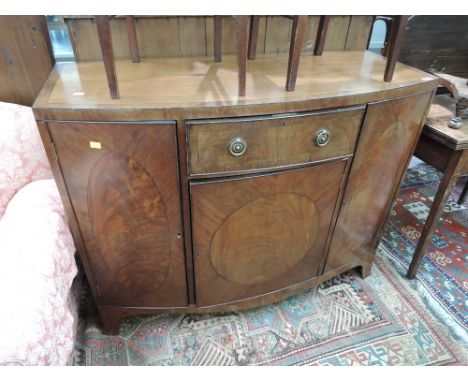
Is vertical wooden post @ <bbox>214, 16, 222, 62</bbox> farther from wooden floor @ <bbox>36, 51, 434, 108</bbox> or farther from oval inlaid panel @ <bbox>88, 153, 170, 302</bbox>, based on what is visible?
oval inlaid panel @ <bbox>88, 153, 170, 302</bbox>

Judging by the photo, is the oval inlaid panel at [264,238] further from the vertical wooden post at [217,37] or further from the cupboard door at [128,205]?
the vertical wooden post at [217,37]

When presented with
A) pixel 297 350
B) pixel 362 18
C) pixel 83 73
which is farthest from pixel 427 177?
pixel 83 73

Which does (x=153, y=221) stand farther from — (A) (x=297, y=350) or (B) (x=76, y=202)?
(A) (x=297, y=350)

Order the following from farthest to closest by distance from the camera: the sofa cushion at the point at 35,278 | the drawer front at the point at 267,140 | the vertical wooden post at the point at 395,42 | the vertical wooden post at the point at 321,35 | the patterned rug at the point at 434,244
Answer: the patterned rug at the point at 434,244
the vertical wooden post at the point at 321,35
the vertical wooden post at the point at 395,42
the drawer front at the point at 267,140
the sofa cushion at the point at 35,278

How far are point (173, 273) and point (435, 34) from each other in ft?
5.14

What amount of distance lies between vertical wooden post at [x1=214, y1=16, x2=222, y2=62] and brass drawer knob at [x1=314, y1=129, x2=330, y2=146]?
414mm

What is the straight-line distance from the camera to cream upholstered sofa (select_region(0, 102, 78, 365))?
0.69m

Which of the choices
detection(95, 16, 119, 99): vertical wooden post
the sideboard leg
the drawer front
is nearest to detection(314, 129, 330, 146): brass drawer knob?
the drawer front

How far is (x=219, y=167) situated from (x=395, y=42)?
0.62 meters

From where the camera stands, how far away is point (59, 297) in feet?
2.71

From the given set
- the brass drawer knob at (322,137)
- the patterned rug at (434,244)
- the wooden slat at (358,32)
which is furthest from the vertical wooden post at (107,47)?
the patterned rug at (434,244)

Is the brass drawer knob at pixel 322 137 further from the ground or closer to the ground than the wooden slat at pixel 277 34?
closer to the ground

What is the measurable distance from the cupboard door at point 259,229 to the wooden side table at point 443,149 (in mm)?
426

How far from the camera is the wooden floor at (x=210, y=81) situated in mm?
771
